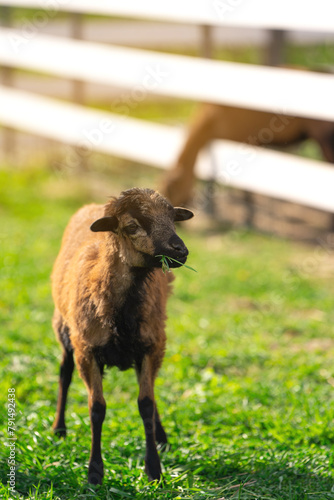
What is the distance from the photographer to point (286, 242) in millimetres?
7762

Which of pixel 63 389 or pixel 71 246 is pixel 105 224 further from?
pixel 63 389

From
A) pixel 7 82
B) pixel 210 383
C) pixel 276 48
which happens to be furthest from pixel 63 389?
pixel 7 82

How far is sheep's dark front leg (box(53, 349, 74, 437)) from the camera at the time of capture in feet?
13.1

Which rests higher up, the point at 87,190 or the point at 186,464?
the point at 87,190

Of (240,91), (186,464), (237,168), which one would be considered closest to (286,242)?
(237,168)

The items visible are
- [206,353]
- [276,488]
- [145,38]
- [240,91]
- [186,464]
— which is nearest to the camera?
[276,488]

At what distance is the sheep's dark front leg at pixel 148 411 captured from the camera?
3416 millimetres

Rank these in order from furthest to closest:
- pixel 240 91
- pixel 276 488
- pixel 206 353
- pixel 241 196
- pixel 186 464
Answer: pixel 241 196
pixel 240 91
pixel 206 353
pixel 186 464
pixel 276 488

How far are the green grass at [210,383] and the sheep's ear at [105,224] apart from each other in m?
1.13

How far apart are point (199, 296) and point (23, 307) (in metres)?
1.47

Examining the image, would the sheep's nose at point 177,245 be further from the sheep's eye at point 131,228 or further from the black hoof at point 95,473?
the black hoof at point 95,473

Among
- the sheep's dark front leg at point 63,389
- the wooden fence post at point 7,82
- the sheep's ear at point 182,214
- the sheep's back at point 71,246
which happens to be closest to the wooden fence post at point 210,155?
the wooden fence post at point 7,82

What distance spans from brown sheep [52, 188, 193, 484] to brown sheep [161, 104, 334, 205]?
4.62 meters

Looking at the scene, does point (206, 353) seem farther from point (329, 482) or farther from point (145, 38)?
point (145, 38)
